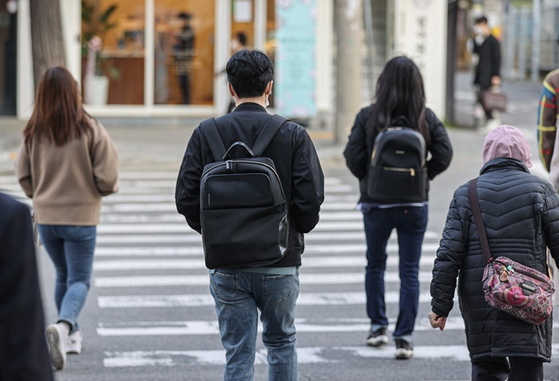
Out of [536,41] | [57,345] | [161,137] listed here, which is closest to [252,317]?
[57,345]

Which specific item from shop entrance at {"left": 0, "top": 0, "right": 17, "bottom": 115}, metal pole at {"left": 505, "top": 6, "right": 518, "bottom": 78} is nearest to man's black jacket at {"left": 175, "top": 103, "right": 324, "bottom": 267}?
shop entrance at {"left": 0, "top": 0, "right": 17, "bottom": 115}

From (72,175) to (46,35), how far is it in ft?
33.1

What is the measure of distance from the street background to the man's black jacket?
940mm

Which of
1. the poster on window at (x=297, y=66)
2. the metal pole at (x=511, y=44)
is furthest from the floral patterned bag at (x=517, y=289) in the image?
the metal pole at (x=511, y=44)

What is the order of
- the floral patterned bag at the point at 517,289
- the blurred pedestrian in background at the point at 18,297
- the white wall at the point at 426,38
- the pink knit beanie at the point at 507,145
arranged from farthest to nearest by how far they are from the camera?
the white wall at the point at 426,38, the pink knit beanie at the point at 507,145, the floral patterned bag at the point at 517,289, the blurred pedestrian in background at the point at 18,297

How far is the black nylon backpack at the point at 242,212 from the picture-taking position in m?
4.40

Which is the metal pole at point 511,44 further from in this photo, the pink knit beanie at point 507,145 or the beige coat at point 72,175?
the pink knit beanie at point 507,145

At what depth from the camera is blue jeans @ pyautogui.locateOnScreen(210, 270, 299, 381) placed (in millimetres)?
4566

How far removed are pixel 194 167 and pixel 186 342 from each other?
278 centimetres

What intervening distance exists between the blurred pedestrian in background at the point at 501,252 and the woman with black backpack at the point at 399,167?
5.44ft

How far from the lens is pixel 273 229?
445 centimetres

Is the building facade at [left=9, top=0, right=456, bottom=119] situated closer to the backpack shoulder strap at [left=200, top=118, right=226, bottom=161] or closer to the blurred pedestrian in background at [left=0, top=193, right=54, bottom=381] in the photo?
the backpack shoulder strap at [left=200, top=118, right=226, bottom=161]

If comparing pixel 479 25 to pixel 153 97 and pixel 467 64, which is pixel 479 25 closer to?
pixel 153 97

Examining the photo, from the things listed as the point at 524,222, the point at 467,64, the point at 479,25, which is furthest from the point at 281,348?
the point at 467,64
